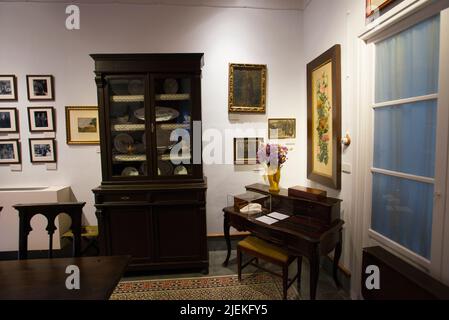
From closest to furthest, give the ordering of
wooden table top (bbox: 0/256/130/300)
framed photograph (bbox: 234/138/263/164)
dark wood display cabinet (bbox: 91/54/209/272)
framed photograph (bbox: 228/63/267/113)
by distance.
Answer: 1. wooden table top (bbox: 0/256/130/300)
2. dark wood display cabinet (bbox: 91/54/209/272)
3. framed photograph (bbox: 228/63/267/113)
4. framed photograph (bbox: 234/138/263/164)

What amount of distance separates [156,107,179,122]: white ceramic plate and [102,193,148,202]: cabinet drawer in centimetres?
81

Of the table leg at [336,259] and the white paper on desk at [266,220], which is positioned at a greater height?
the white paper on desk at [266,220]

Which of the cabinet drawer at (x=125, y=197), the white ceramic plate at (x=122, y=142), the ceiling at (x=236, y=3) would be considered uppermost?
the ceiling at (x=236, y=3)

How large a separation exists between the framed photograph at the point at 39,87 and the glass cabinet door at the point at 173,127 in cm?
143

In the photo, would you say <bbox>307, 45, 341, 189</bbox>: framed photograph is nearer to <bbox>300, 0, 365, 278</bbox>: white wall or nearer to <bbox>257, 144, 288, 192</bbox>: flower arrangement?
<bbox>300, 0, 365, 278</bbox>: white wall

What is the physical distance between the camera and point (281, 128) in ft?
9.95

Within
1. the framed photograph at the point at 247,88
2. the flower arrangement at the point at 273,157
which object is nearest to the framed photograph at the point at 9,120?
the framed photograph at the point at 247,88

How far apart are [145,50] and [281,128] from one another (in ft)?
6.42

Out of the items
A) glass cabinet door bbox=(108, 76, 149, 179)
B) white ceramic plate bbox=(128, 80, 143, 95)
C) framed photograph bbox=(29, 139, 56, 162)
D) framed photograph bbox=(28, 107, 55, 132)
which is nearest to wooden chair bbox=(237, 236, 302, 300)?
glass cabinet door bbox=(108, 76, 149, 179)

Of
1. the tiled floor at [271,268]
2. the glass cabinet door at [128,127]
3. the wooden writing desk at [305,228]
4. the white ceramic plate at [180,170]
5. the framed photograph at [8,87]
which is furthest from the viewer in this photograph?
the framed photograph at [8,87]

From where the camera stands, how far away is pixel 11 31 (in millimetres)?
2740

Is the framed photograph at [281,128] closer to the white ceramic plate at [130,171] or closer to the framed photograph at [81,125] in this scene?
the white ceramic plate at [130,171]

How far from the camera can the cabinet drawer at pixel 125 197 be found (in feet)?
7.71

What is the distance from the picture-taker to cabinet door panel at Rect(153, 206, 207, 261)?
2383mm
